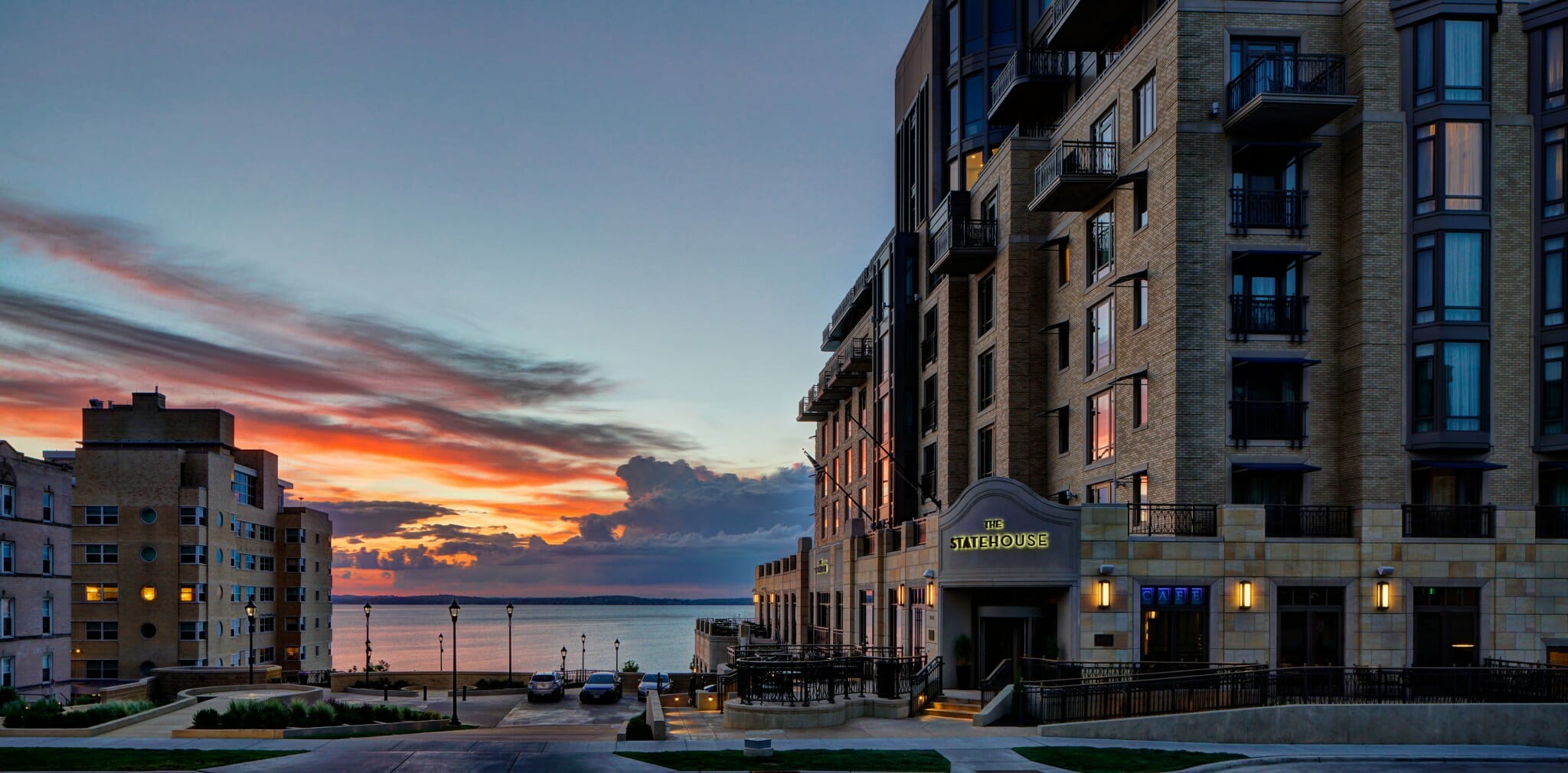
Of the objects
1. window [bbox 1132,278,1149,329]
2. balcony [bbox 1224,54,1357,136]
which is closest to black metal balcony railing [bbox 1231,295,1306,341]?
window [bbox 1132,278,1149,329]

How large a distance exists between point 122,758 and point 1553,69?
3984cm

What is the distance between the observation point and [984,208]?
51031mm

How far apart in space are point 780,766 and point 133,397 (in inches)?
3117

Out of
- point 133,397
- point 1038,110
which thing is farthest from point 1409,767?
point 133,397

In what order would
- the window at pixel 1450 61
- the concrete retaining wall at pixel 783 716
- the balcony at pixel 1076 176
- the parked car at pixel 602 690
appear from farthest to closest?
the parked car at pixel 602 690 → the balcony at pixel 1076 176 → the window at pixel 1450 61 → the concrete retaining wall at pixel 783 716

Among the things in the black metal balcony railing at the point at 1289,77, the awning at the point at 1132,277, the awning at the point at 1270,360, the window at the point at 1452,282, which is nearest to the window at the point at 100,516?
the awning at the point at 1132,277

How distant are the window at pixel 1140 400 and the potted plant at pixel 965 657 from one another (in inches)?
330

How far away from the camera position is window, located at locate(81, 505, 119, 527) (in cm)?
8150

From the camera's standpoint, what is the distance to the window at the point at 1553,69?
3656 centimetres

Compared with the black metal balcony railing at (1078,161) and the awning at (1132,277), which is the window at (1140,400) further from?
the black metal balcony railing at (1078,161)

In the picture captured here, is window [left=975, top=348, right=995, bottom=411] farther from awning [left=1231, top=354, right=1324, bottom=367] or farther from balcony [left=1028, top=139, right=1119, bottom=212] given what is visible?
awning [left=1231, top=354, right=1324, bottom=367]

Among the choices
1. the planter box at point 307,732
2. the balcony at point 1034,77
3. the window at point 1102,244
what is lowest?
the planter box at point 307,732

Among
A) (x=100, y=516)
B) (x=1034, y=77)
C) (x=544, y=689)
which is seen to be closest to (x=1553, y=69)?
(x=1034, y=77)

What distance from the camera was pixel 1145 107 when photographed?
4012 cm
